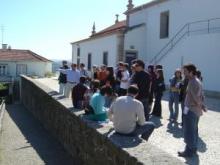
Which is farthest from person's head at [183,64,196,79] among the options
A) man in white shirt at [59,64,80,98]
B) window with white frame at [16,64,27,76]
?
window with white frame at [16,64,27,76]

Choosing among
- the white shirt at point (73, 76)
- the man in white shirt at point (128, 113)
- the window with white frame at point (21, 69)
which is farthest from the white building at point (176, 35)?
the window with white frame at point (21, 69)

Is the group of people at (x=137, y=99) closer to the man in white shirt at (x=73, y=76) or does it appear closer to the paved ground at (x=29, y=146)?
the man in white shirt at (x=73, y=76)

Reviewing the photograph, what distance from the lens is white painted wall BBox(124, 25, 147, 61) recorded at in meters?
29.5

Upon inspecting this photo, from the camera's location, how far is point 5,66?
61.3 metres

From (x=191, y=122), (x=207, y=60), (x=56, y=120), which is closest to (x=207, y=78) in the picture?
(x=207, y=60)

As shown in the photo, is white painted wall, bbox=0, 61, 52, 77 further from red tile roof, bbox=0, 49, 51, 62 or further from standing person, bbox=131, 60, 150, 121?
standing person, bbox=131, 60, 150, 121

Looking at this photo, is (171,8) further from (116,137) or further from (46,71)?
(46,71)

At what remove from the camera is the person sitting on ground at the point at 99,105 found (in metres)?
8.54

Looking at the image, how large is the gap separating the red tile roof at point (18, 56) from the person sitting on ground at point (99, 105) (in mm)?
54729

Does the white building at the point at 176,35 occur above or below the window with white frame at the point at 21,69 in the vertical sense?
above

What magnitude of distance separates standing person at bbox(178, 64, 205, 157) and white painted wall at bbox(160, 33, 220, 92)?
13032 millimetres

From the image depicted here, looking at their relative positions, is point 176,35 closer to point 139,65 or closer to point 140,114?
point 139,65

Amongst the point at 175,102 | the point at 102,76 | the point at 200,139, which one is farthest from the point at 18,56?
the point at 200,139

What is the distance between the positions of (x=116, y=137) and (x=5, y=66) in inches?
2244
